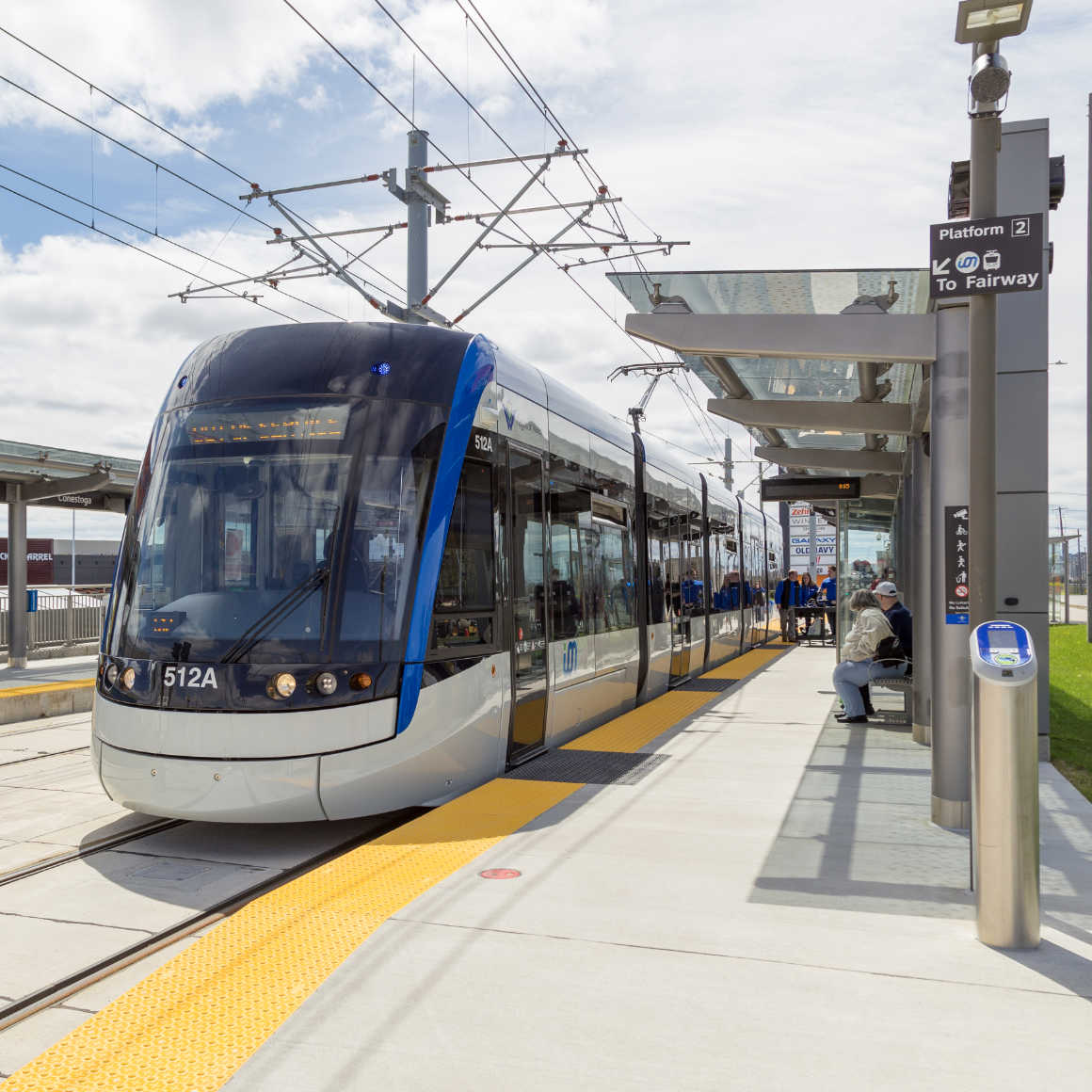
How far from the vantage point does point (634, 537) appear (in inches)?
459

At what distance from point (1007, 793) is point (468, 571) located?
3.69 meters

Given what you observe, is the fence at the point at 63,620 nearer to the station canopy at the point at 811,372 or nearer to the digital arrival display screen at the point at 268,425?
the station canopy at the point at 811,372

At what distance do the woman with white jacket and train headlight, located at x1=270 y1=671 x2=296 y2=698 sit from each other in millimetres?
6388

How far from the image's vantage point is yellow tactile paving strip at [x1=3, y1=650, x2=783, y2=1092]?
3332mm

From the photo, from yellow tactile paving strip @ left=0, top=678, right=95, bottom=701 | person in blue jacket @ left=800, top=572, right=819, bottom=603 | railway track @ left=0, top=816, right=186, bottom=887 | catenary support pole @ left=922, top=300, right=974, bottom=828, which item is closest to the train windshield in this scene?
railway track @ left=0, top=816, right=186, bottom=887

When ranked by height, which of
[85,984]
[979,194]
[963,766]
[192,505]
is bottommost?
[85,984]

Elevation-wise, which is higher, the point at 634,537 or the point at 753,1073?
the point at 634,537

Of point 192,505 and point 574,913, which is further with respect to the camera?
point 192,505

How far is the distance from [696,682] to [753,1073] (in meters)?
11.7

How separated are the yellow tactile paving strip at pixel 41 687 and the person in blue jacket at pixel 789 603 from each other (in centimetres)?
1504

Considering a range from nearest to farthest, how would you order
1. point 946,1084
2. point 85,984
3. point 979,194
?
point 946,1084 → point 85,984 → point 979,194

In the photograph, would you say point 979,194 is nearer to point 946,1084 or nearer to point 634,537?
point 946,1084

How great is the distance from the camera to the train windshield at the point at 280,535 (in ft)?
20.7

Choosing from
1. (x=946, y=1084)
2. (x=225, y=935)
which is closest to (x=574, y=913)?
(x=225, y=935)
